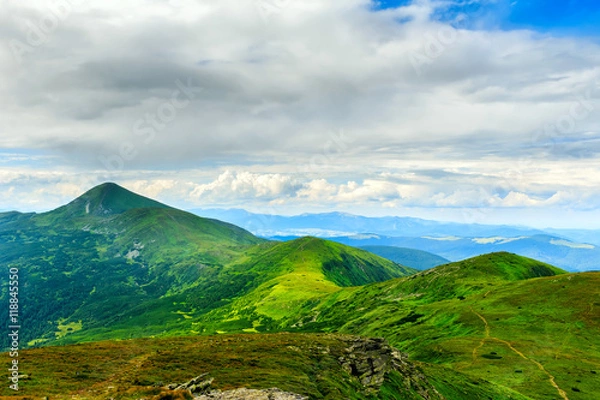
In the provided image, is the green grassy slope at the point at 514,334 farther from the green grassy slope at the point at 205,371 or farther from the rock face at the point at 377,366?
the green grassy slope at the point at 205,371

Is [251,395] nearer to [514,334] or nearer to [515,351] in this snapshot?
[515,351]

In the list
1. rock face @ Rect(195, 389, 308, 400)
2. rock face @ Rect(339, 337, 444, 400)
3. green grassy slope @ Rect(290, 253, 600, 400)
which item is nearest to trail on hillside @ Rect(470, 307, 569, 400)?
green grassy slope @ Rect(290, 253, 600, 400)

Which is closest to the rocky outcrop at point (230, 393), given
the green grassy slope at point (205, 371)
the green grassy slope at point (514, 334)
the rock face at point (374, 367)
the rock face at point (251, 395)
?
the rock face at point (251, 395)

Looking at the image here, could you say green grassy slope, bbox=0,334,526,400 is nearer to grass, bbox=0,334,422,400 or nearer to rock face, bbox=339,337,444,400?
grass, bbox=0,334,422,400

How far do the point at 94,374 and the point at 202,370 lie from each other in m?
15.8

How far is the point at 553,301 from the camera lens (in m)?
131

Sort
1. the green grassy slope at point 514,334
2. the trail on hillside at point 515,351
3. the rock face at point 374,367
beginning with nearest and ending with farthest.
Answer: the rock face at point 374,367 < the trail on hillside at point 515,351 < the green grassy slope at point 514,334

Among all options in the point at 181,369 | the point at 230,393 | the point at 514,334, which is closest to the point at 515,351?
the point at 514,334

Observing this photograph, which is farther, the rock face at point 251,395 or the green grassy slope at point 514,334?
the green grassy slope at point 514,334

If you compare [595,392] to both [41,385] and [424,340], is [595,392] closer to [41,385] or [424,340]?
[424,340]

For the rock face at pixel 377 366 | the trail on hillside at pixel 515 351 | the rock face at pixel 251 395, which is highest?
the rock face at pixel 251 395

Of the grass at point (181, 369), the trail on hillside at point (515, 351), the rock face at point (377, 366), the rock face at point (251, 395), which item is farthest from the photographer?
the trail on hillside at point (515, 351)

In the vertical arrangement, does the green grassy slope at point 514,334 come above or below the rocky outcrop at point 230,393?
below

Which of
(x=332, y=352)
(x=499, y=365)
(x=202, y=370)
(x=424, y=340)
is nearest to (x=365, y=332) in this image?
(x=424, y=340)
